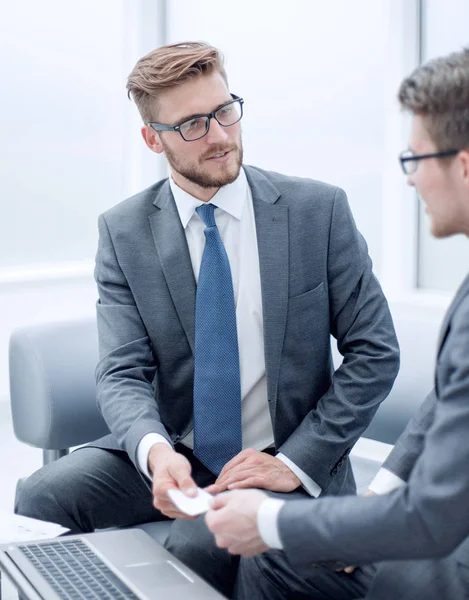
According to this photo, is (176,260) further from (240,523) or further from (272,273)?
(240,523)

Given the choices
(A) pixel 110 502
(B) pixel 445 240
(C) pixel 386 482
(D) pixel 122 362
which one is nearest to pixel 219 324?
(D) pixel 122 362

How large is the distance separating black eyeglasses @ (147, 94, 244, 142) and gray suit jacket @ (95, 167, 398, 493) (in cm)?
16

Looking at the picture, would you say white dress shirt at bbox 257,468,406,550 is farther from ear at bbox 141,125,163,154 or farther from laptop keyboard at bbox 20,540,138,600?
ear at bbox 141,125,163,154

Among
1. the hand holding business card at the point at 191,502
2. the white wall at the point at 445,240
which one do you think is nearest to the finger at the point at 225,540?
the hand holding business card at the point at 191,502

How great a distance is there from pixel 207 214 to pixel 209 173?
98 mm

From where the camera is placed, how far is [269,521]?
117 centimetres

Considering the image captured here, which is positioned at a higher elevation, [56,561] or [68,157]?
[68,157]

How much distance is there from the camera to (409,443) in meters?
1.42

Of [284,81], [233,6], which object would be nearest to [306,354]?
[284,81]

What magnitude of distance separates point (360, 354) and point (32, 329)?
33.0 inches

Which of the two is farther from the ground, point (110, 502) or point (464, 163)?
point (464, 163)

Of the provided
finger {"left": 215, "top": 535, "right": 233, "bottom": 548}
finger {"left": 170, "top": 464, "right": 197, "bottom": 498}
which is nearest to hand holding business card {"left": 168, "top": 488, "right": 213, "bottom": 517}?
finger {"left": 170, "top": 464, "right": 197, "bottom": 498}

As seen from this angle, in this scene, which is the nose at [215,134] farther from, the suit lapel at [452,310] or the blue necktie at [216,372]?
the suit lapel at [452,310]

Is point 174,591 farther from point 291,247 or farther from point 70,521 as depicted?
point 291,247
